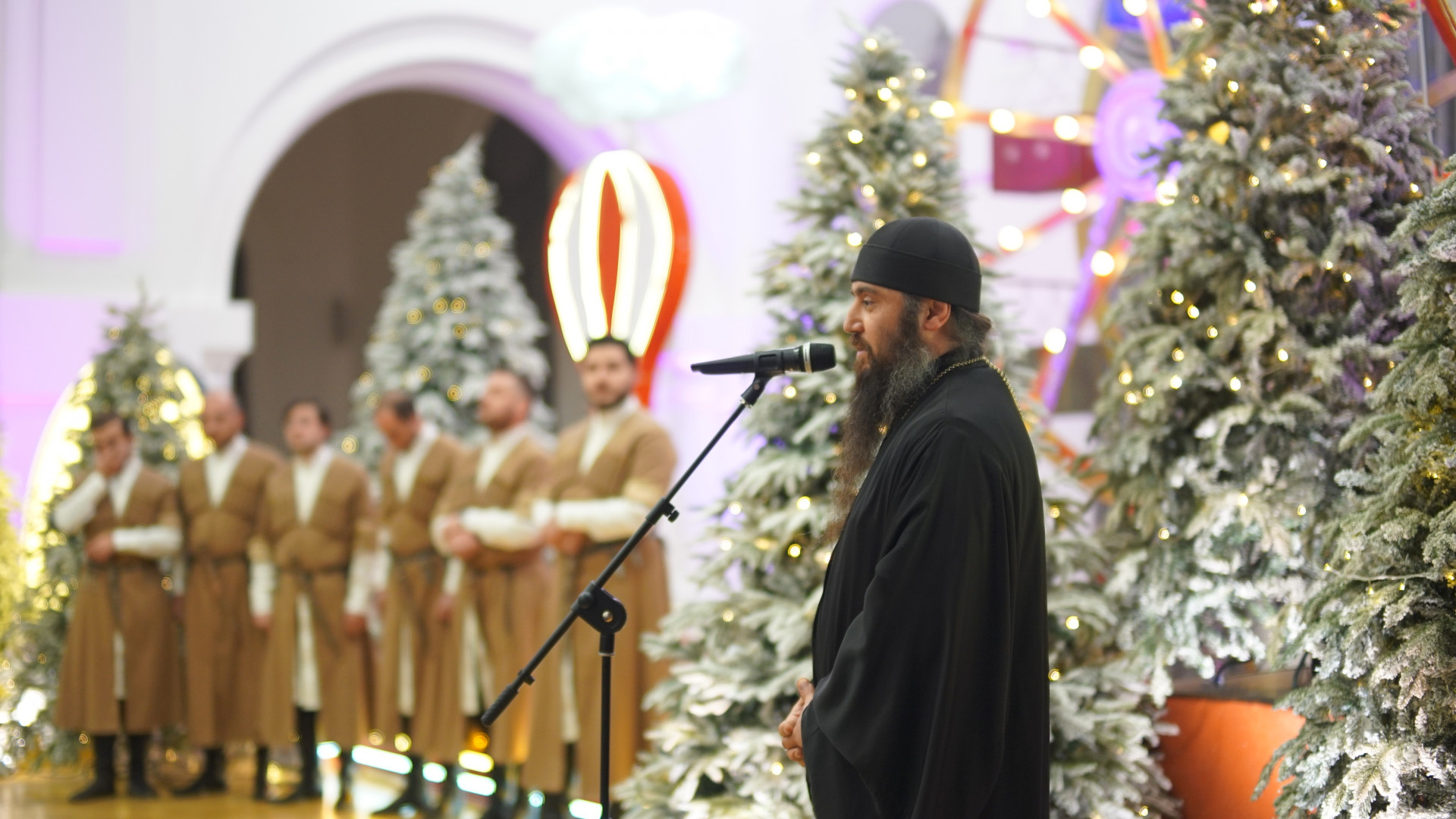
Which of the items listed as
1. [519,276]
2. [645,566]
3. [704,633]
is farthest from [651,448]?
[519,276]

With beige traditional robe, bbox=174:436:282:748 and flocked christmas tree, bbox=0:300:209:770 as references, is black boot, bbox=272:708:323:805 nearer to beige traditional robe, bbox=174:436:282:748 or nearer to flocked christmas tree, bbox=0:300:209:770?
beige traditional robe, bbox=174:436:282:748

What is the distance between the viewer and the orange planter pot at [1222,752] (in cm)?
403

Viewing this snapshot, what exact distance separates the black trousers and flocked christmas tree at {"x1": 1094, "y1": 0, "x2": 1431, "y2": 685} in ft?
6.14

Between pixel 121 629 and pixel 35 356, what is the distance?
2526 mm

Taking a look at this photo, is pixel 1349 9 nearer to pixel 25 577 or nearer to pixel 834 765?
pixel 834 765

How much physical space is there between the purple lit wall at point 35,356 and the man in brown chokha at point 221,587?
2.03m

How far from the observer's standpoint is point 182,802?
668 cm

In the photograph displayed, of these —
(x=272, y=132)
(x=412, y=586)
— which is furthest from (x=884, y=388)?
(x=272, y=132)

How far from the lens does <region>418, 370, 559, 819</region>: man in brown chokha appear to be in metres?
6.14

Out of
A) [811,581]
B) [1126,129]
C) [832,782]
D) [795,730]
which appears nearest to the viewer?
[832,782]

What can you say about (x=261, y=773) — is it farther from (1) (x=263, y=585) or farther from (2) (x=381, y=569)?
(2) (x=381, y=569)

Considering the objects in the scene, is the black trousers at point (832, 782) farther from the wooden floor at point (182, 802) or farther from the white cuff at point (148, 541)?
the white cuff at point (148, 541)

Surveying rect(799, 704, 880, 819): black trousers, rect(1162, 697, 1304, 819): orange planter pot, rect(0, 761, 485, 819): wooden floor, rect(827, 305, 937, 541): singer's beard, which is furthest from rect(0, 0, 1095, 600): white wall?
rect(799, 704, 880, 819): black trousers

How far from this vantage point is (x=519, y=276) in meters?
13.7
